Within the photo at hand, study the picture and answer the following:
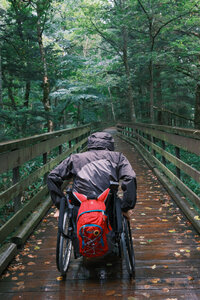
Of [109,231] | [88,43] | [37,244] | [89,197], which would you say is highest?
[88,43]

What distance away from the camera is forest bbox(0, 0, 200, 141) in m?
11.5

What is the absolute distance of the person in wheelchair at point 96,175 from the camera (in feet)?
9.53

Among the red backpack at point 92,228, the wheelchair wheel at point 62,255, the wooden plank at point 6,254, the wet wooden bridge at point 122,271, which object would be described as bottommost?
the wet wooden bridge at point 122,271

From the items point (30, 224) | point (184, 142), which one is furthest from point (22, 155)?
point (184, 142)

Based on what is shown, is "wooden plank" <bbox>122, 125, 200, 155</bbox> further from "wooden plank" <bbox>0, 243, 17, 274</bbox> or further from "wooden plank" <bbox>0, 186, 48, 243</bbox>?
"wooden plank" <bbox>0, 243, 17, 274</bbox>

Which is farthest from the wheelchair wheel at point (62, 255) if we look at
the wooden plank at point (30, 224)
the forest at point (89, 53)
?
the forest at point (89, 53)

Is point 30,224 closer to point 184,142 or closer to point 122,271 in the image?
point 122,271

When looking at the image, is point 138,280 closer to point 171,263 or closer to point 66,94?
point 171,263

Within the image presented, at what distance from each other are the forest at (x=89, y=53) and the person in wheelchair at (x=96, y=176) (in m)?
6.04

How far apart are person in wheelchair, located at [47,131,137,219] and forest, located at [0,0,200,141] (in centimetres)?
603

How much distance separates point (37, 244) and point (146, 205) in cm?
236

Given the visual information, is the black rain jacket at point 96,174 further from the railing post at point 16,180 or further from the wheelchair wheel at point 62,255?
the railing post at point 16,180

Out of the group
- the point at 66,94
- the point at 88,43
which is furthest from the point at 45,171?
the point at 88,43

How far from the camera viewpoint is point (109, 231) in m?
2.76
